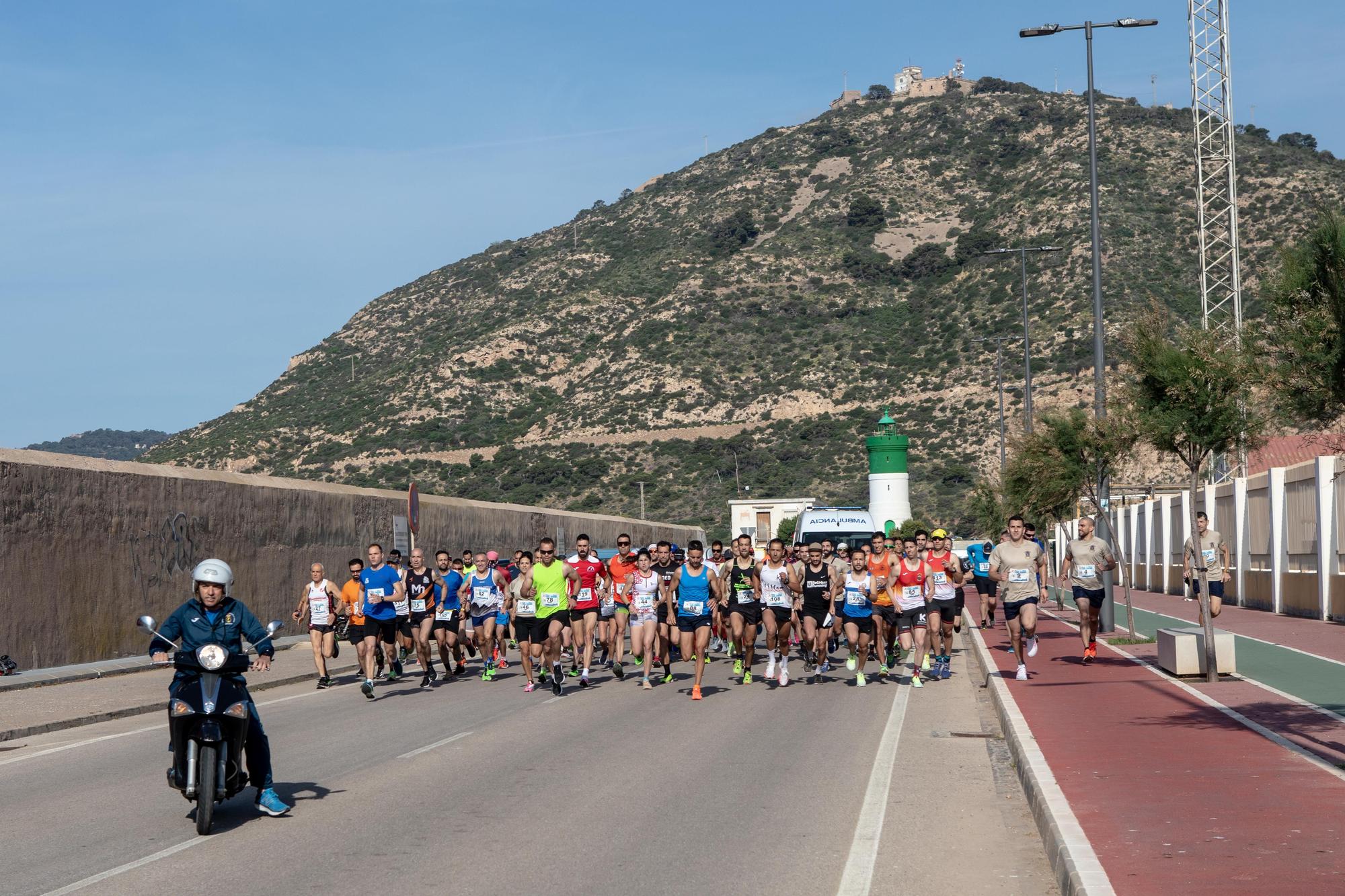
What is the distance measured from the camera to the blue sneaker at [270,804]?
959 centimetres

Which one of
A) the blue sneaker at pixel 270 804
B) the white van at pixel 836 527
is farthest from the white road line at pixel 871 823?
the white van at pixel 836 527

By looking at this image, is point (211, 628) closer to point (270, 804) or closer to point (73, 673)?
point (270, 804)

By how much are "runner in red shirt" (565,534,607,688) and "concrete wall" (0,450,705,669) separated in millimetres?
8144

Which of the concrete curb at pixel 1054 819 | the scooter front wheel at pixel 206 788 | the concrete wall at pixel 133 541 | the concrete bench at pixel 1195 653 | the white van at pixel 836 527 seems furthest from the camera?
the white van at pixel 836 527

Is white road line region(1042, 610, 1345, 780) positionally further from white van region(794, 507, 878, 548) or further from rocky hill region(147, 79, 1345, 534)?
rocky hill region(147, 79, 1345, 534)

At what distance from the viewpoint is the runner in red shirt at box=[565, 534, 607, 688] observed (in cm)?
1897

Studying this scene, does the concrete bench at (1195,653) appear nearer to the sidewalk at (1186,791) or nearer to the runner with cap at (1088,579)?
the sidewalk at (1186,791)

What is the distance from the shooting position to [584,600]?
62.8 feet

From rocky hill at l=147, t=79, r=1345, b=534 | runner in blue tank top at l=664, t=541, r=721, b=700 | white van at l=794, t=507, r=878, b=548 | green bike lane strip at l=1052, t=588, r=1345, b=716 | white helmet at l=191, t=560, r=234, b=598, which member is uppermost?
rocky hill at l=147, t=79, r=1345, b=534

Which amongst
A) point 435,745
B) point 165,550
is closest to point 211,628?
point 435,745

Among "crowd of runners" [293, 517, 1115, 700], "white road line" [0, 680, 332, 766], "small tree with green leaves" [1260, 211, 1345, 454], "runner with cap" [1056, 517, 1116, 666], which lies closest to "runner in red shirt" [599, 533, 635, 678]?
"crowd of runners" [293, 517, 1115, 700]

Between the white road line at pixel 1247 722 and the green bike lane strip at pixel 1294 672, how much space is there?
0.61 m

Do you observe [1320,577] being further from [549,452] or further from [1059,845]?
[549,452]

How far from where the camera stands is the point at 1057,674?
18.5 meters
